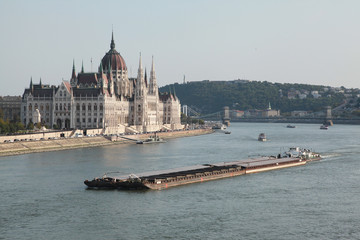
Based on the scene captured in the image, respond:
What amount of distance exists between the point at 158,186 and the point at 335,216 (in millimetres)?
16220

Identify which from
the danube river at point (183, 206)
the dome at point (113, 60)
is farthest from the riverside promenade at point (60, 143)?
the dome at point (113, 60)

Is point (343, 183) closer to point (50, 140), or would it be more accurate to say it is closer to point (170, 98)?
point (50, 140)

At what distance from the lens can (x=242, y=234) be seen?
38406 mm

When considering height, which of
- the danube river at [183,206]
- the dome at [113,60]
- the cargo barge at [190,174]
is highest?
the dome at [113,60]

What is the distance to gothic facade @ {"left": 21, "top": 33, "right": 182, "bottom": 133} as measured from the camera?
128m

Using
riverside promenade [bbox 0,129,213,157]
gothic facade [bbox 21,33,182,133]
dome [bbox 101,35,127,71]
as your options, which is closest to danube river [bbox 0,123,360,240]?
riverside promenade [bbox 0,129,213,157]

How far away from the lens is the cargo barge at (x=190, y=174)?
53.1 m

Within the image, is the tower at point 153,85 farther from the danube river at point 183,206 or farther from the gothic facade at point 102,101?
the danube river at point 183,206

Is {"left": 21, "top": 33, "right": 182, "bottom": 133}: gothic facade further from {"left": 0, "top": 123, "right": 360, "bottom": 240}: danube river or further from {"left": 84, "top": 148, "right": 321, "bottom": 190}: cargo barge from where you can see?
{"left": 0, "top": 123, "right": 360, "bottom": 240}: danube river

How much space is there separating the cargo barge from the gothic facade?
5609cm

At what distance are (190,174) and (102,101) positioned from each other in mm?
72158

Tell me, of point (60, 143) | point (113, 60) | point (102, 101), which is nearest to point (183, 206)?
point (60, 143)

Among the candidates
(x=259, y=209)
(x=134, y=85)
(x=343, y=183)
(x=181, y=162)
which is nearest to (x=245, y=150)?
(x=181, y=162)

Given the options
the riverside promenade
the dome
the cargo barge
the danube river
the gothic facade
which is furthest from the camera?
the dome
